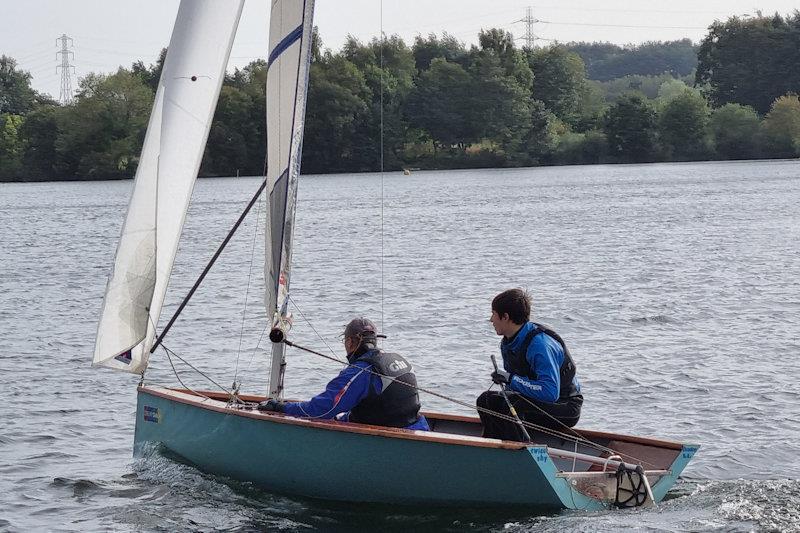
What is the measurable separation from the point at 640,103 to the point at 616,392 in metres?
75.1

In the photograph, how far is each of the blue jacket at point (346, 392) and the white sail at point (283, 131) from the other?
58cm

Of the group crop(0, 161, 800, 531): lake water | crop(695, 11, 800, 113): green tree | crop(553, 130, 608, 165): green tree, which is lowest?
crop(0, 161, 800, 531): lake water

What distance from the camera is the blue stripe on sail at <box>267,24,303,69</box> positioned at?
26.7 ft

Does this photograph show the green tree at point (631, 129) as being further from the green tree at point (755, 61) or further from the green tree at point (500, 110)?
the green tree at point (755, 61)

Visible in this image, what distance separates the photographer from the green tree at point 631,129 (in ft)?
279

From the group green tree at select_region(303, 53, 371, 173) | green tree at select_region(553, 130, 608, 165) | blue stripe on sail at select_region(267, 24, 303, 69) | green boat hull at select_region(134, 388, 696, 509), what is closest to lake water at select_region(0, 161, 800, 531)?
green boat hull at select_region(134, 388, 696, 509)

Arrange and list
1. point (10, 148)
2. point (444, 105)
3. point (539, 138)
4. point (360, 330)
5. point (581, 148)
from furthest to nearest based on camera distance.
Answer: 1. point (444, 105)
2. point (539, 138)
3. point (581, 148)
4. point (10, 148)
5. point (360, 330)

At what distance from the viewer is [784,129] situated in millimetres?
84812

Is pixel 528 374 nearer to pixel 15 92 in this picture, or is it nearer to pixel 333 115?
pixel 333 115

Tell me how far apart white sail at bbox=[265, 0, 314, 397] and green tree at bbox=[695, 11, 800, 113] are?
310 ft

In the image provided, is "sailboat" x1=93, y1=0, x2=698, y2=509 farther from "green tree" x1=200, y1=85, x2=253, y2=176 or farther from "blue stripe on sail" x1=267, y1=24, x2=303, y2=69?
"green tree" x1=200, y1=85, x2=253, y2=176

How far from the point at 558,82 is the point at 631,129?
1523 cm

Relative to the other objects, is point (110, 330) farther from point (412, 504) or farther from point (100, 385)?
point (100, 385)

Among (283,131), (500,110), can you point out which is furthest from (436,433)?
(500,110)
